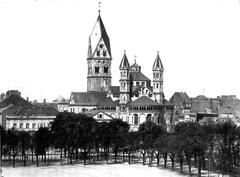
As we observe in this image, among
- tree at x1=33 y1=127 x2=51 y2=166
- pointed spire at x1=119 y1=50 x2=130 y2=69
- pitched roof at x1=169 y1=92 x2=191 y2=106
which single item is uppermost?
pointed spire at x1=119 y1=50 x2=130 y2=69

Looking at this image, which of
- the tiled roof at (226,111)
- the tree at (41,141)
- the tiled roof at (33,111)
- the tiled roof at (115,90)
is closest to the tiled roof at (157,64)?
the tiled roof at (115,90)

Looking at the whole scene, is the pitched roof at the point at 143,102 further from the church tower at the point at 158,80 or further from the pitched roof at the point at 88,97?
the pitched roof at the point at 88,97

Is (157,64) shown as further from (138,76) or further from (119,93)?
(119,93)

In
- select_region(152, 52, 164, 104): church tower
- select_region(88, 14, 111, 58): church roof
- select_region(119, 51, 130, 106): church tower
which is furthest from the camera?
select_region(88, 14, 111, 58): church roof

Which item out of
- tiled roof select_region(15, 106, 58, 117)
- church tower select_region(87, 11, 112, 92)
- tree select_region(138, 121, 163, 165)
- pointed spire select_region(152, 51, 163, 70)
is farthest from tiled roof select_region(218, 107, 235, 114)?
tree select_region(138, 121, 163, 165)

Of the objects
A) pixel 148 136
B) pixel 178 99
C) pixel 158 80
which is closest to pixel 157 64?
pixel 158 80

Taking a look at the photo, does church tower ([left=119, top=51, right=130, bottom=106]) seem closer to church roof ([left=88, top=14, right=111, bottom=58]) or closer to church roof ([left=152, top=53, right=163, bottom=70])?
church roof ([left=152, top=53, right=163, bottom=70])
